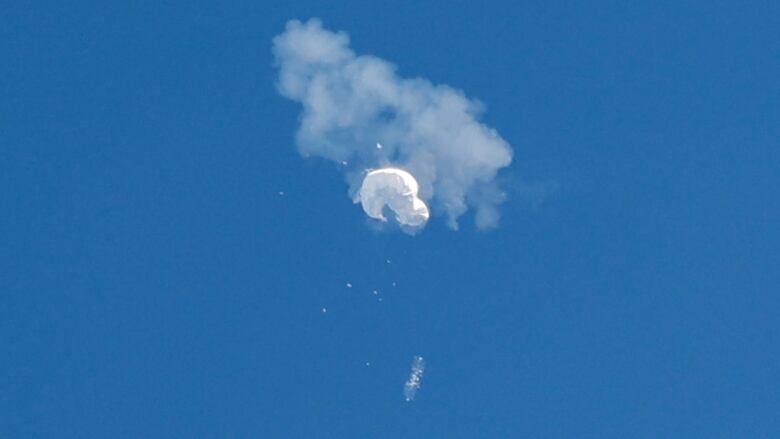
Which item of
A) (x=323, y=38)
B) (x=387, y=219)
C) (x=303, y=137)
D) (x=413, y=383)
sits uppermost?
(x=323, y=38)

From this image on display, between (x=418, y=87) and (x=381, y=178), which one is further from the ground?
(x=418, y=87)

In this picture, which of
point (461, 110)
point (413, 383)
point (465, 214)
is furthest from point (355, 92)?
point (413, 383)

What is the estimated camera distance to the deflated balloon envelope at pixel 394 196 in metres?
8.24

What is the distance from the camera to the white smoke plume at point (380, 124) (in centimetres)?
830

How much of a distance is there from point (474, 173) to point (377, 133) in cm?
104

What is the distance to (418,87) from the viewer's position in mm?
8297

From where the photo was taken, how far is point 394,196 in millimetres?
8227

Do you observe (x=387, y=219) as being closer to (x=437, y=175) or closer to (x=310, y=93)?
(x=437, y=175)

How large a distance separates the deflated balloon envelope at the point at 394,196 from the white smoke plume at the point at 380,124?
0.22 feet

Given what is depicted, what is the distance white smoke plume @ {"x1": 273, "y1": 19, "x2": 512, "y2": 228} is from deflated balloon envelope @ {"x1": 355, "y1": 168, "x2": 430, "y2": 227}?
0.22 ft

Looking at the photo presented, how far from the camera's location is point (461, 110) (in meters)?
8.31

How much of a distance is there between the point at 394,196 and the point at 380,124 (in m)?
0.76

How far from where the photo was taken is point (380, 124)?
8.40 metres

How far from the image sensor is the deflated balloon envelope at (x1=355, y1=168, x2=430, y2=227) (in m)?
8.24
